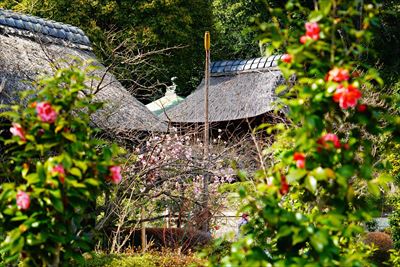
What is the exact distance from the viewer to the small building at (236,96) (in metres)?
18.7

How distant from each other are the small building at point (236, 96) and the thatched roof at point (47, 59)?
21.5ft

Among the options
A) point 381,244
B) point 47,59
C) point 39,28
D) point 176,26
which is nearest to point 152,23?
point 176,26

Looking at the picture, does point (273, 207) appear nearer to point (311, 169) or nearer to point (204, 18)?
point (311, 169)

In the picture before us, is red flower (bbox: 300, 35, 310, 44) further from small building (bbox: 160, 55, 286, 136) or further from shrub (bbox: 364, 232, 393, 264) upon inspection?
small building (bbox: 160, 55, 286, 136)

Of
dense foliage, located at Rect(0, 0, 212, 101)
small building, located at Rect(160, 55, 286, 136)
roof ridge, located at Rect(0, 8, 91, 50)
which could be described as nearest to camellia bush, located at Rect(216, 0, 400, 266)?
roof ridge, located at Rect(0, 8, 91, 50)

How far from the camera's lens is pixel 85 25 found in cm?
2322

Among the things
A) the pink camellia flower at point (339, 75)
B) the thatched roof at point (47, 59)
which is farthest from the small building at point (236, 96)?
the pink camellia flower at point (339, 75)

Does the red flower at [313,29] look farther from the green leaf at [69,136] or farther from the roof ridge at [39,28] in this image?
the roof ridge at [39,28]

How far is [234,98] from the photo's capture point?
19953 millimetres

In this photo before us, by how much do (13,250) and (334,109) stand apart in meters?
1.71

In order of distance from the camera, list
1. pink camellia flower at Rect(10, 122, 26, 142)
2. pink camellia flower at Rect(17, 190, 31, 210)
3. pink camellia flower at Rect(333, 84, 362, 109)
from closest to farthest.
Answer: pink camellia flower at Rect(333, 84, 362, 109) → pink camellia flower at Rect(17, 190, 31, 210) → pink camellia flower at Rect(10, 122, 26, 142)

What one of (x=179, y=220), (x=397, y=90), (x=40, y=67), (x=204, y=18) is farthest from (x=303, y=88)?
(x=204, y=18)

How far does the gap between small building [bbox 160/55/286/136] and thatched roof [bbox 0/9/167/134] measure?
6538mm

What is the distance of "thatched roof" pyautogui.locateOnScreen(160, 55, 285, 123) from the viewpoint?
18.8 meters
